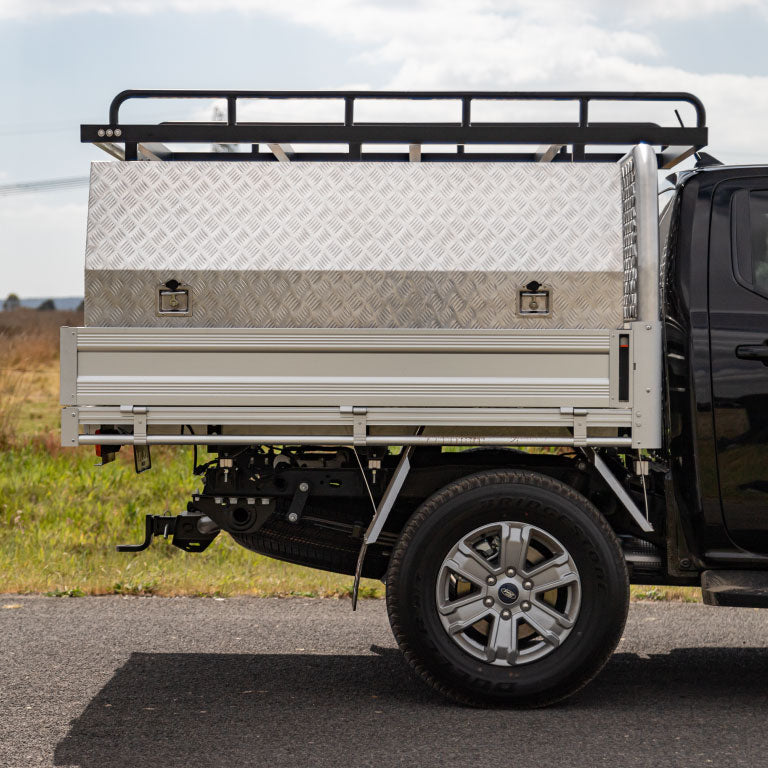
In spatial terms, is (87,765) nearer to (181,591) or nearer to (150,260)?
(150,260)

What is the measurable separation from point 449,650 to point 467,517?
595 millimetres

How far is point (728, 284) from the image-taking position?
502 cm

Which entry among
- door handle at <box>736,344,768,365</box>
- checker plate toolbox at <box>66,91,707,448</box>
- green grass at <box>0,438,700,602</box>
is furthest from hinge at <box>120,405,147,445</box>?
green grass at <box>0,438,700,602</box>

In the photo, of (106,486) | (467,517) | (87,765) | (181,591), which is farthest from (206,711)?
(106,486)

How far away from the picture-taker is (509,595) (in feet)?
16.3

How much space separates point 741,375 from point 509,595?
55.3 inches

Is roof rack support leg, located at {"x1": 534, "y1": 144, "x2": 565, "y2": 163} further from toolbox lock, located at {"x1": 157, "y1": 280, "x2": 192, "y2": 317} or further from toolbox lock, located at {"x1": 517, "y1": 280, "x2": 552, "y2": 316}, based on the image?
toolbox lock, located at {"x1": 157, "y1": 280, "x2": 192, "y2": 317}

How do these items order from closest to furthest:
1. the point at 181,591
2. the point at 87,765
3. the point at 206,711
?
the point at 87,765 < the point at 206,711 < the point at 181,591

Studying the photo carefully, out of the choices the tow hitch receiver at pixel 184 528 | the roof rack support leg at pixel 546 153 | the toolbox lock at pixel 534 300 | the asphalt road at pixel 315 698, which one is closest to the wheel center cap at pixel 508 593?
the asphalt road at pixel 315 698

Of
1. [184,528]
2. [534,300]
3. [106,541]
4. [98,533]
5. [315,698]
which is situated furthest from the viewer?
[98,533]

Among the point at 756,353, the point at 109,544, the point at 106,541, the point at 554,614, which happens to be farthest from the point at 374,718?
the point at 106,541

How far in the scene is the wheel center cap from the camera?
4961 millimetres

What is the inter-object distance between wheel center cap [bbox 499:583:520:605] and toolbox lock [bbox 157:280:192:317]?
187 centimetres

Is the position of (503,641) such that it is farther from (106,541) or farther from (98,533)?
(98,533)
